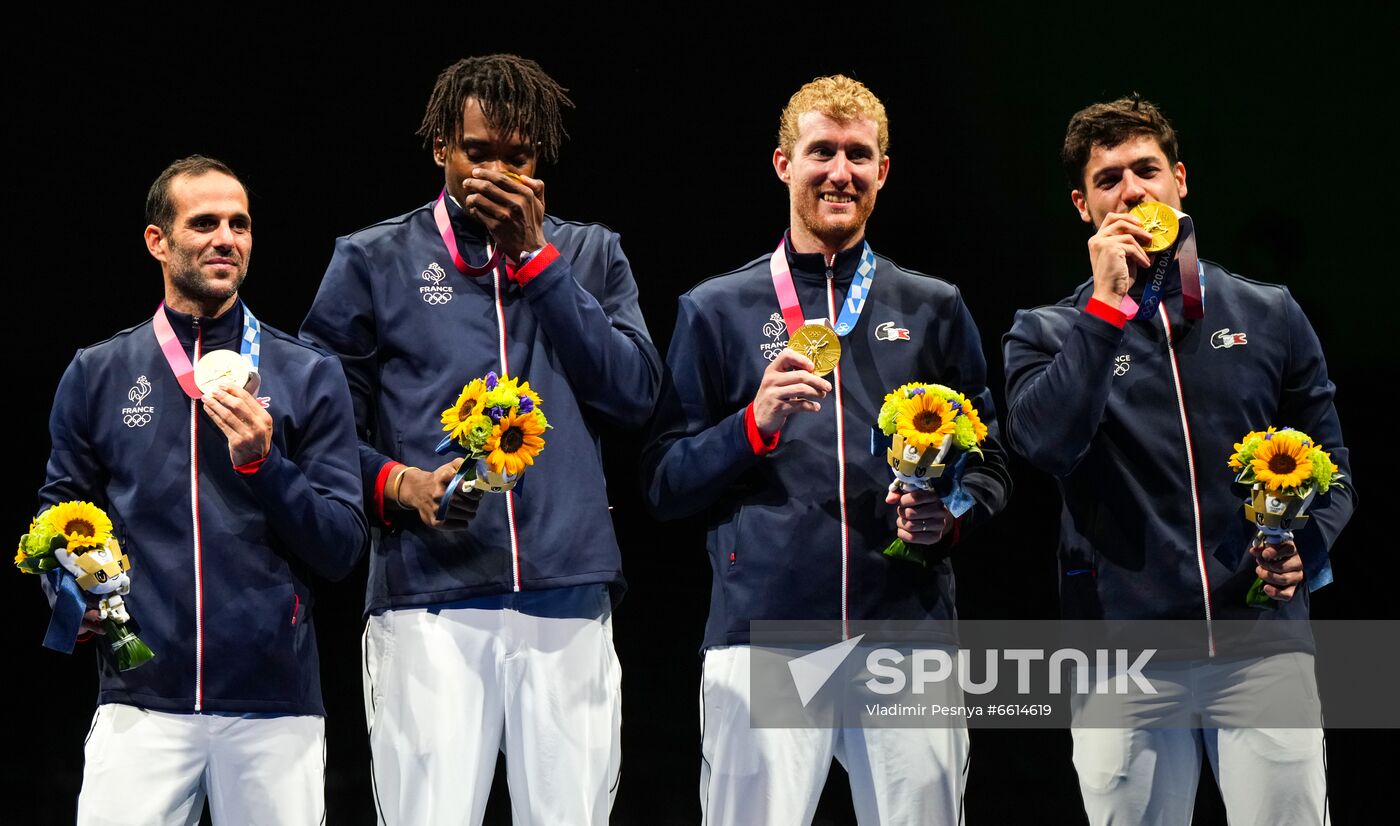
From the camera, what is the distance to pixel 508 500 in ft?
10.0

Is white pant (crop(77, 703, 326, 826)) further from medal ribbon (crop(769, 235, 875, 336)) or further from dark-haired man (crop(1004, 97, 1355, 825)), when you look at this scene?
dark-haired man (crop(1004, 97, 1355, 825))

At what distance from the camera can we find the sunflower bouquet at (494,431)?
2.84m

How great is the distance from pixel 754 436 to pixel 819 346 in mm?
224

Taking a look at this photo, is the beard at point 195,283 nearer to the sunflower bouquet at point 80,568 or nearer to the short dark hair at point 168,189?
the short dark hair at point 168,189

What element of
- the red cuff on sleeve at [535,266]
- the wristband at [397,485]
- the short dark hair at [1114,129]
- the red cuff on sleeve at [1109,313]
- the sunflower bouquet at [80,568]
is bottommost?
the sunflower bouquet at [80,568]

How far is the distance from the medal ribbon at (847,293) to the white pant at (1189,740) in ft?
3.18

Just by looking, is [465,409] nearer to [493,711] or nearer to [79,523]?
[493,711]

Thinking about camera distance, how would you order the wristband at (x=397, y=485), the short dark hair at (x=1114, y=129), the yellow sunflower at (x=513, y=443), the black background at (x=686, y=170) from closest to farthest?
1. the yellow sunflower at (x=513, y=443)
2. the wristband at (x=397, y=485)
3. the short dark hair at (x=1114, y=129)
4. the black background at (x=686, y=170)

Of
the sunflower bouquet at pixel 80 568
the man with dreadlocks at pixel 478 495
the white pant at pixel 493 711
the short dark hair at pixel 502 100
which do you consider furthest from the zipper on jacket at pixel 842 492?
the sunflower bouquet at pixel 80 568

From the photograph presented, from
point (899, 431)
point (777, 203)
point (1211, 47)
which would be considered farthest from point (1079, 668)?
point (1211, 47)

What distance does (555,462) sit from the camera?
311 centimetres

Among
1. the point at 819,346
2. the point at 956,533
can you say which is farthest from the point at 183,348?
the point at 956,533

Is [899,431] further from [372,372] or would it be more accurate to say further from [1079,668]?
[372,372]

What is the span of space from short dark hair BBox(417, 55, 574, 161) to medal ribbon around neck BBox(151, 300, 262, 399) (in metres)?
0.57
